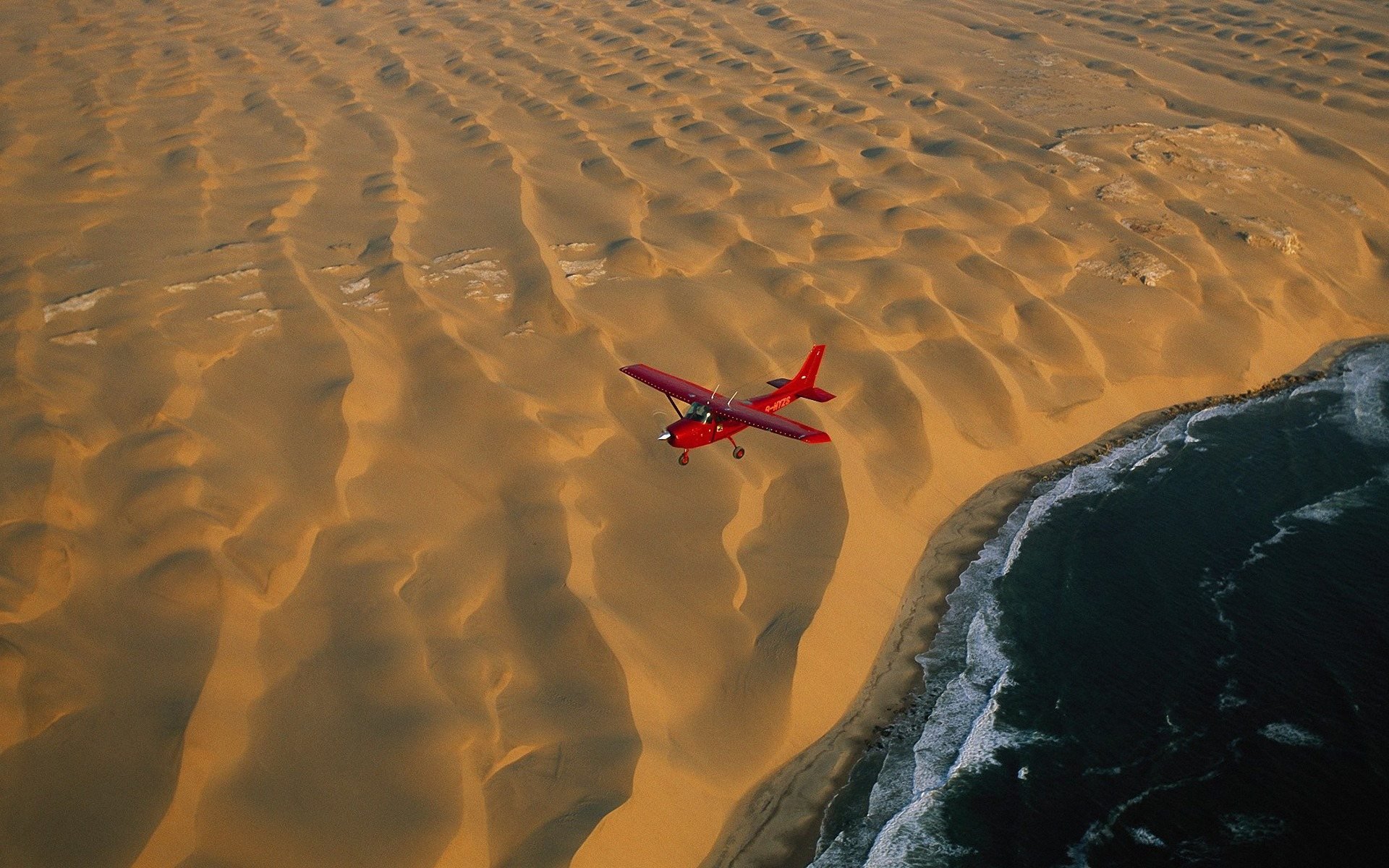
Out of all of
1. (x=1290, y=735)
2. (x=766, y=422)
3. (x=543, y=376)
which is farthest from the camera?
(x=543, y=376)

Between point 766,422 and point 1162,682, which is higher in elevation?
point 766,422

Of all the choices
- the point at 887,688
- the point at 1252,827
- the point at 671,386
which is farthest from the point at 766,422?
the point at 1252,827

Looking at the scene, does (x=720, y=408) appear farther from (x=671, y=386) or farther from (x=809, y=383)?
(x=809, y=383)

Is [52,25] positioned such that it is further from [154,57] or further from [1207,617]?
[1207,617]

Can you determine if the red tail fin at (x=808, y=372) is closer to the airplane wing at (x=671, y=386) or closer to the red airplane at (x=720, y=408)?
the red airplane at (x=720, y=408)

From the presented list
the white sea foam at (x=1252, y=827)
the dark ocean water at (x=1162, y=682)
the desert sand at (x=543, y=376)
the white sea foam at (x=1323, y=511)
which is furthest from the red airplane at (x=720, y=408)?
the white sea foam at (x=1323, y=511)

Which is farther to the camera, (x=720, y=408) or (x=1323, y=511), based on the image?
(x=1323, y=511)
